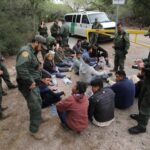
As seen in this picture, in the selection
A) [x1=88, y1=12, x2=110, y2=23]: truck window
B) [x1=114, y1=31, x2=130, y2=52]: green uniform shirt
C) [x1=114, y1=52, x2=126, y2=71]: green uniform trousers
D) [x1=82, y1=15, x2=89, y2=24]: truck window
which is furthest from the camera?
[x1=82, y1=15, x2=89, y2=24]: truck window

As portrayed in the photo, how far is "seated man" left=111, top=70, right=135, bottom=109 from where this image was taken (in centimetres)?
581

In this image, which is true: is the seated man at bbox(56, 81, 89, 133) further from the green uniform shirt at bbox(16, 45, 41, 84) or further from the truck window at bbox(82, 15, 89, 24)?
the truck window at bbox(82, 15, 89, 24)

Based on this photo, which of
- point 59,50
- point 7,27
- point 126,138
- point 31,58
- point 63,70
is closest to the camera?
point 31,58

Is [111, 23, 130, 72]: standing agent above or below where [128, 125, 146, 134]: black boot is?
above

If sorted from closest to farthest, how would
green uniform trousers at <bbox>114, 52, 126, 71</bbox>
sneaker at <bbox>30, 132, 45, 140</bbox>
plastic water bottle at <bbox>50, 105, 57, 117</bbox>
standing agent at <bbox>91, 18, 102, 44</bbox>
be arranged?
sneaker at <bbox>30, 132, 45, 140</bbox>
plastic water bottle at <bbox>50, 105, 57, 117</bbox>
green uniform trousers at <bbox>114, 52, 126, 71</bbox>
standing agent at <bbox>91, 18, 102, 44</bbox>

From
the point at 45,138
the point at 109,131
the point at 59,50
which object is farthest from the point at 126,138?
the point at 59,50

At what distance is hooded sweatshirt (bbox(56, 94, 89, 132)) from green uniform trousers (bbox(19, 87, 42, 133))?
42 centimetres

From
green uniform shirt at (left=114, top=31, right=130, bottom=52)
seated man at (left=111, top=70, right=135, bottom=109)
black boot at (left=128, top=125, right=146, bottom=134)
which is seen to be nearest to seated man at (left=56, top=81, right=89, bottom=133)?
black boot at (left=128, top=125, right=146, bottom=134)

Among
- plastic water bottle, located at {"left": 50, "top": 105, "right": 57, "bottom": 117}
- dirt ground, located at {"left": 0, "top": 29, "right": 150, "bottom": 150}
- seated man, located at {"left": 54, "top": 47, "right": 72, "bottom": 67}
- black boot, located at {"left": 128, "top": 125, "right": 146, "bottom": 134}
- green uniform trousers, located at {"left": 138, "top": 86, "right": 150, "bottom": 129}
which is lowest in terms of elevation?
dirt ground, located at {"left": 0, "top": 29, "right": 150, "bottom": 150}

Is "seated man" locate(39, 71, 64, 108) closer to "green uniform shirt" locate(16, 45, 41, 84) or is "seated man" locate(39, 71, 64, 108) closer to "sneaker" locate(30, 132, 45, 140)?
"sneaker" locate(30, 132, 45, 140)

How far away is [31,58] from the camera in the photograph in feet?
15.1

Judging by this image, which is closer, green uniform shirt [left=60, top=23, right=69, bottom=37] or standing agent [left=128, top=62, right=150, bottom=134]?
standing agent [left=128, top=62, right=150, bottom=134]

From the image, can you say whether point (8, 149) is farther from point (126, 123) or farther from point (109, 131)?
point (126, 123)

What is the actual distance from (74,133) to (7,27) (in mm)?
8398
